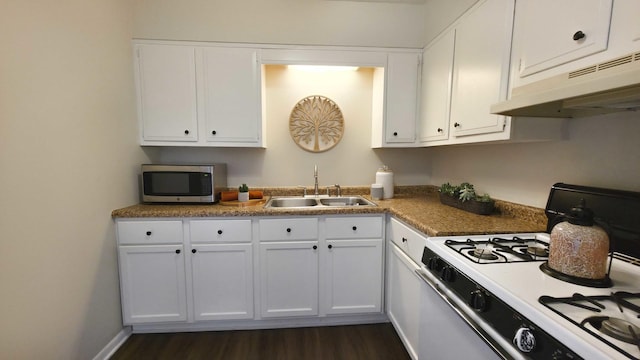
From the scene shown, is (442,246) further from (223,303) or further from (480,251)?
(223,303)

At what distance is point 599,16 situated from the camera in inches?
35.3

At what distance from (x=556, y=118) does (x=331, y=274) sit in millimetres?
1622

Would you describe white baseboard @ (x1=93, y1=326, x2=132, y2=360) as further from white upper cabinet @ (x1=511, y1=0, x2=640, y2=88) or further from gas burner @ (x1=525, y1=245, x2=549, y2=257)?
white upper cabinet @ (x1=511, y1=0, x2=640, y2=88)

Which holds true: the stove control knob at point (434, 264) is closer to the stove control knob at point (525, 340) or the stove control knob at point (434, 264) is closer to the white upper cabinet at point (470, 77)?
the stove control knob at point (525, 340)

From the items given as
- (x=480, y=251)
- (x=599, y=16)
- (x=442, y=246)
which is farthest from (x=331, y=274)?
(x=599, y=16)

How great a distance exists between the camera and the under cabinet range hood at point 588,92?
69cm

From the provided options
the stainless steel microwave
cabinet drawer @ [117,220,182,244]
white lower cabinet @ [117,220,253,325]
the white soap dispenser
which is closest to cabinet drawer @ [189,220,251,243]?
white lower cabinet @ [117,220,253,325]

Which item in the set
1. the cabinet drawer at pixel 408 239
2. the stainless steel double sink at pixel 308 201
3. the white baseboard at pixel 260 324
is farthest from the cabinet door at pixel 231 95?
the white baseboard at pixel 260 324

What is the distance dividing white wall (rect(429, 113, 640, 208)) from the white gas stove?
138mm

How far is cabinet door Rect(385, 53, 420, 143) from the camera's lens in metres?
2.19

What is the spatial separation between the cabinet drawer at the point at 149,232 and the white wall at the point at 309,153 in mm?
734

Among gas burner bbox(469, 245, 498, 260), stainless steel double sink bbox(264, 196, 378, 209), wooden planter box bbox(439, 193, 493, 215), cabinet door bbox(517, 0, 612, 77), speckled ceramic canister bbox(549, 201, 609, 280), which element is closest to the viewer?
speckled ceramic canister bbox(549, 201, 609, 280)

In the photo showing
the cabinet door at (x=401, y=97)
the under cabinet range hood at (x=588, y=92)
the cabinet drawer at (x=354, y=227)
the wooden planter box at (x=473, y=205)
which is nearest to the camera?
the under cabinet range hood at (x=588, y=92)

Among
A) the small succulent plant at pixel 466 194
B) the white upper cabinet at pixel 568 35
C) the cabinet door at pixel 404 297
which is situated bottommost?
the cabinet door at pixel 404 297
